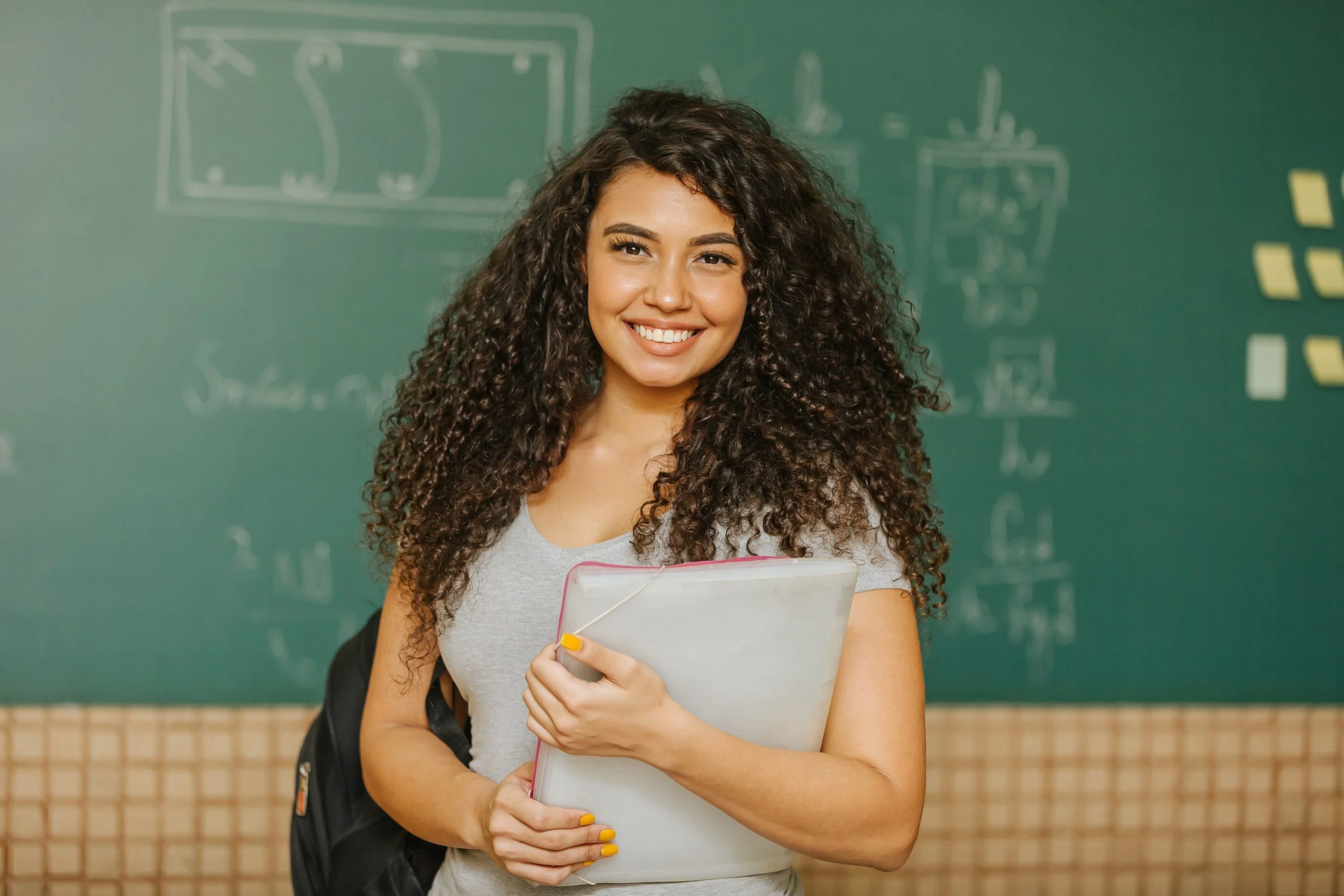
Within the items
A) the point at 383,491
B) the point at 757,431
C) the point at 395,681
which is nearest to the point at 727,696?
the point at 757,431

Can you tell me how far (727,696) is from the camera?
895 millimetres

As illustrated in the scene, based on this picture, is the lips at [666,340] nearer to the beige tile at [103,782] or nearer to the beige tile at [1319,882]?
the beige tile at [103,782]

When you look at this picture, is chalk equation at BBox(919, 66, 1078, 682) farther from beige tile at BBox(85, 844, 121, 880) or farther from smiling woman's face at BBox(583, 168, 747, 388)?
beige tile at BBox(85, 844, 121, 880)

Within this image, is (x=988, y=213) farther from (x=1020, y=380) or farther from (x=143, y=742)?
(x=143, y=742)

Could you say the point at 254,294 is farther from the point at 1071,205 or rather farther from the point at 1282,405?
the point at 1282,405

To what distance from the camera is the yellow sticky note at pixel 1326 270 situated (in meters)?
2.31

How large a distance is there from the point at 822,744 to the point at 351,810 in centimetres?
61

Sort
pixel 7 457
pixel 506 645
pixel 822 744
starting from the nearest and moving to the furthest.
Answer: pixel 822 744
pixel 506 645
pixel 7 457

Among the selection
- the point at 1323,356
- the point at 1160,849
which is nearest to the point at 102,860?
the point at 1160,849

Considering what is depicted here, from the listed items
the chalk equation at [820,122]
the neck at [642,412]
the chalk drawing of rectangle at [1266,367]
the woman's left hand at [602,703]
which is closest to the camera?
the woman's left hand at [602,703]

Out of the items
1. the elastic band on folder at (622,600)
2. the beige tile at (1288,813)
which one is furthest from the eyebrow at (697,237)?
the beige tile at (1288,813)

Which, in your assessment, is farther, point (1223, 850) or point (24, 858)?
point (1223, 850)

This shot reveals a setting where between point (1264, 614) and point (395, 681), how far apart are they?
1.94 m

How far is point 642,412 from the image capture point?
121cm
